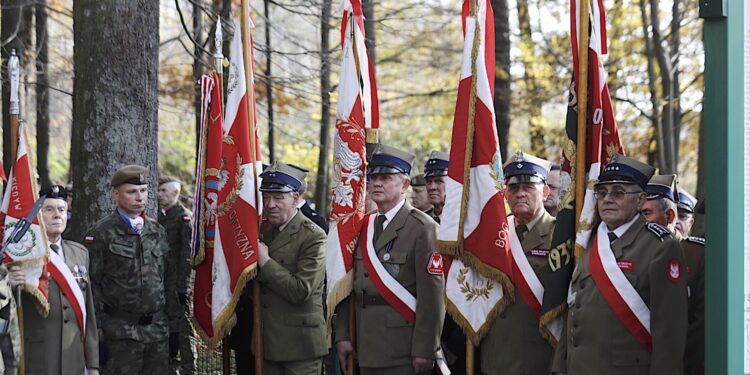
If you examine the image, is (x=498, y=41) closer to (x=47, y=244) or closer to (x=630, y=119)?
(x=630, y=119)

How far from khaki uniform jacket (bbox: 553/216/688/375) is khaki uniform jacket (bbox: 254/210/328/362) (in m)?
2.00

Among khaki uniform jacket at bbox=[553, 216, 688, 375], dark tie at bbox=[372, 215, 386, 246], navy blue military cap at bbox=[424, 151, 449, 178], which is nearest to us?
khaki uniform jacket at bbox=[553, 216, 688, 375]

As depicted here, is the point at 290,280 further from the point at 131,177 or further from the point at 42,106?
the point at 42,106

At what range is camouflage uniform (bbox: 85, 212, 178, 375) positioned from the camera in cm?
643

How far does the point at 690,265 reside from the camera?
5285mm

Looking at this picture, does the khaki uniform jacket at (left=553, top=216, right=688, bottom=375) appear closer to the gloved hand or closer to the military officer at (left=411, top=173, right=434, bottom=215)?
the military officer at (left=411, top=173, right=434, bottom=215)

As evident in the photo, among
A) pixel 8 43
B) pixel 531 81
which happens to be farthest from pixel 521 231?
pixel 531 81

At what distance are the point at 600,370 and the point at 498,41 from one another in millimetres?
8960

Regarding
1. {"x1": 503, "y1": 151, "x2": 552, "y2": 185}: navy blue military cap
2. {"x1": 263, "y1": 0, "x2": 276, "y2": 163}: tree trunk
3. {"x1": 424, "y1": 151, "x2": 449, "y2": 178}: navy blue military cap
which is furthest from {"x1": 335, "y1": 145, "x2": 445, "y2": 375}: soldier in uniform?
{"x1": 263, "y1": 0, "x2": 276, "y2": 163}: tree trunk

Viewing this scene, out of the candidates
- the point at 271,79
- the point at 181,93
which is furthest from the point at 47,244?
the point at 181,93

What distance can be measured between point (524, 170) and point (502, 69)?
25.4 feet

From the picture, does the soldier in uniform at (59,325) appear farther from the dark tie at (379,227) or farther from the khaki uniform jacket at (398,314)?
the dark tie at (379,227)

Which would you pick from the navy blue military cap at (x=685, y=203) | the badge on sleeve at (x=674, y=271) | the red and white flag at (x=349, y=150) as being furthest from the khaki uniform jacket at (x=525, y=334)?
the navy blue military cap at (x=685, y=203)

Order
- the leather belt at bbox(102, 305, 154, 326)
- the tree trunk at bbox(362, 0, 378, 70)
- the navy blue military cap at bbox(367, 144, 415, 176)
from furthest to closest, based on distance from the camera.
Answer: the tree trunk at bbox(362, 0, 378, 70)
the leather belt at bbox(102, 305, 154, 326)
the navy blue military cap at bbox(367, 144, 415, 176)
